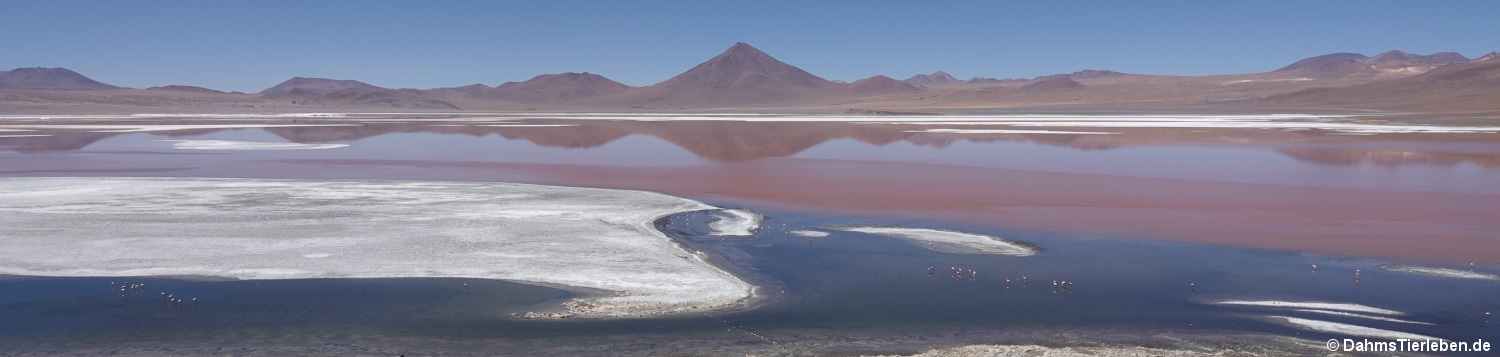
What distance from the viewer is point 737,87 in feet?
467

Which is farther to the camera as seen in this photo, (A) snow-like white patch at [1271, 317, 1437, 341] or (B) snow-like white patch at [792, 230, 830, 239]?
(B) snow-like white patch at [792, 230, 830, 239]

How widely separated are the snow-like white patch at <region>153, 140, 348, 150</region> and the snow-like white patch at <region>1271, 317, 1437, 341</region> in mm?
26200

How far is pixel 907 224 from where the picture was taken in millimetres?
12977

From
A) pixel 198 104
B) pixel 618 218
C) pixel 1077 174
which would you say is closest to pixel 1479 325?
pixel 618 218

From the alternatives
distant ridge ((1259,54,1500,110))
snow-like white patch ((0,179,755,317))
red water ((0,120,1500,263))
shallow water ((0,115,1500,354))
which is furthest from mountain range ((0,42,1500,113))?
snow-like white patch ((0,179,755,317))

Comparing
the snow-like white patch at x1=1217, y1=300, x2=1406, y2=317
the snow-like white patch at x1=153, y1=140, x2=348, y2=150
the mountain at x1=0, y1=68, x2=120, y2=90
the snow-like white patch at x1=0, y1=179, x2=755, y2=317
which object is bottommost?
Answer: the snow-like white patch at x1=153, y1=140, x2=348, y2=150

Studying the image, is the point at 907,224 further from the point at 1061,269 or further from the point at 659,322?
the point at 659,322

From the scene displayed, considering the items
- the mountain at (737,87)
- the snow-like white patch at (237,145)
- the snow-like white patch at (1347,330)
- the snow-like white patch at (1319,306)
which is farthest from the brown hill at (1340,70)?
the snow-like white patch at (1347,330)

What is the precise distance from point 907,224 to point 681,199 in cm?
377

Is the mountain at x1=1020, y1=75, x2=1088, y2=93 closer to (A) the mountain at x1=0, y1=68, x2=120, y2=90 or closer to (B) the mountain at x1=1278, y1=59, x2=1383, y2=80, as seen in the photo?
(B) the mountain at x1=1278, y1=59, x2=1383, y2=80

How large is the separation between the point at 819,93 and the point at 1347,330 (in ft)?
449

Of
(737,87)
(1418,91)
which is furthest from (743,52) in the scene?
(1418,91)

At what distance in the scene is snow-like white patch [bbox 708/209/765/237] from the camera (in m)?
12.3

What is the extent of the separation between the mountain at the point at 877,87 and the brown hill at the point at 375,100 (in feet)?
178
